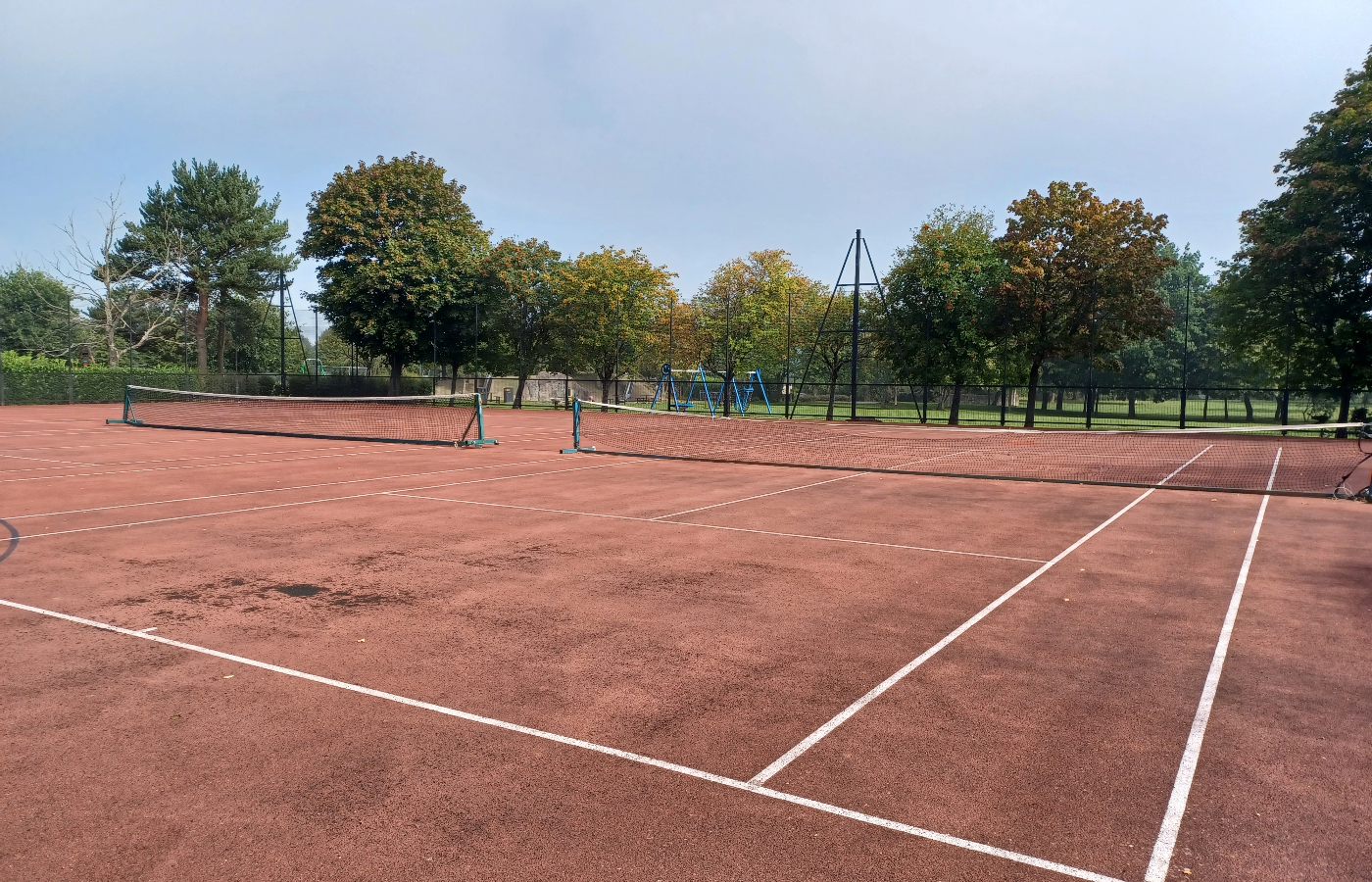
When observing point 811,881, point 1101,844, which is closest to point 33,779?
point 811,881

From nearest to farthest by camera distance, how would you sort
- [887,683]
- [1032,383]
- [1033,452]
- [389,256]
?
1. [887,683]
2. [1033,452]
3. [1032,383]
4. [389,256]

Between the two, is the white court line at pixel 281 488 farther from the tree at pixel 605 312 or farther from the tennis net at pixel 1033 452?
the tree at pixel 605 312

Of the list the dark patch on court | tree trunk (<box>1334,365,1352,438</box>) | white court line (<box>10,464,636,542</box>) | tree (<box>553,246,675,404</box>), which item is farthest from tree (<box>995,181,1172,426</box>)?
the dark patch on court

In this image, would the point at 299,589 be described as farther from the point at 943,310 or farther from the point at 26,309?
the point at 26,309

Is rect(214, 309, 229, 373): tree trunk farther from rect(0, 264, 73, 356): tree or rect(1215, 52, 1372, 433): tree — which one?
rect(1215, 52, 1372, 433): tree

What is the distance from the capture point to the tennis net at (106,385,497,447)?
2430cm

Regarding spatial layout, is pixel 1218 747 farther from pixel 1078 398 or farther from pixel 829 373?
pixel 829 373

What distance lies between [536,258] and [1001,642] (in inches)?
1767

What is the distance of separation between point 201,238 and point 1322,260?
60647mm

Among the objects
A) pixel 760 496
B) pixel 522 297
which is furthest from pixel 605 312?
pixel 760 496

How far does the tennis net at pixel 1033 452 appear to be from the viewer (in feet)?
53.0

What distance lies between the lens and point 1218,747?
4238mm

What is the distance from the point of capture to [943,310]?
1447 inches

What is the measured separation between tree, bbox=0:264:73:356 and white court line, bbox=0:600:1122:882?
82045mm
